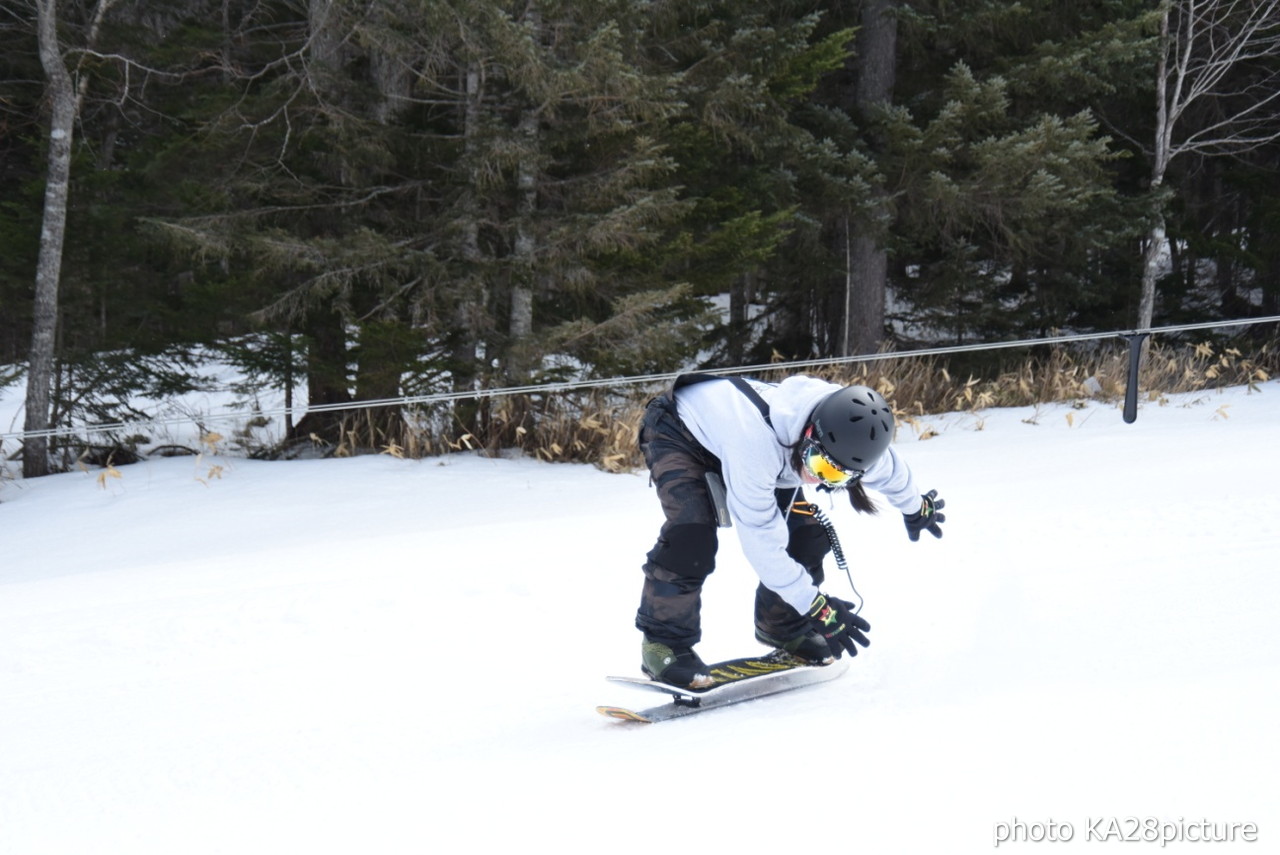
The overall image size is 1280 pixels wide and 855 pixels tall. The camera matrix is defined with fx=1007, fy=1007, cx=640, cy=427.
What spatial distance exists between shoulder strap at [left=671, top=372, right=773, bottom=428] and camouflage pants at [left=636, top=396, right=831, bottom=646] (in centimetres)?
10

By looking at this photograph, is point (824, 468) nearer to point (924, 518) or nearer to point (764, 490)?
point (764, 490)

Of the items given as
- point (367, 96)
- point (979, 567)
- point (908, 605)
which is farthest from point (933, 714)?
point (367, 96)

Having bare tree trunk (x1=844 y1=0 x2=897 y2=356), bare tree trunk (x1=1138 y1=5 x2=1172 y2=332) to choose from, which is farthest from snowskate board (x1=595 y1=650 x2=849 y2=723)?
bare tree trunk (x1=1138 y1=5 x2=1172 y2=332)

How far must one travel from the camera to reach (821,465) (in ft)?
11.2

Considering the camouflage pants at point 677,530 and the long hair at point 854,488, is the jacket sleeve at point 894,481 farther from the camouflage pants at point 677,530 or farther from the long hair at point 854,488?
the camouflage pants at point 677,530

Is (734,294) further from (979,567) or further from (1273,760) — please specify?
(1273,760)

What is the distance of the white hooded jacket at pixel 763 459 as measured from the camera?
11.4 ft

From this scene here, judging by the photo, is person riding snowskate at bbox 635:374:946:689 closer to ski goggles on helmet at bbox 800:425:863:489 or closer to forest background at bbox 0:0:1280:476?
ski goggles on helmet at bbox 800:425:863:489

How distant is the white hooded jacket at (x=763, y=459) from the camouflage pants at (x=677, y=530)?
0.49ft

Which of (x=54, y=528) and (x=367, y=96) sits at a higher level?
(x=367, y=96)

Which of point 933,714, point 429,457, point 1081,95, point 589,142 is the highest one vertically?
point 1081,95

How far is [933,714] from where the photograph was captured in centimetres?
344

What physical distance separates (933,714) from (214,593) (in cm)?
372

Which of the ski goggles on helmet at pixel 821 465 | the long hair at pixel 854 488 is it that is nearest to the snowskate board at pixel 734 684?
the long hair at pixel 854 488
